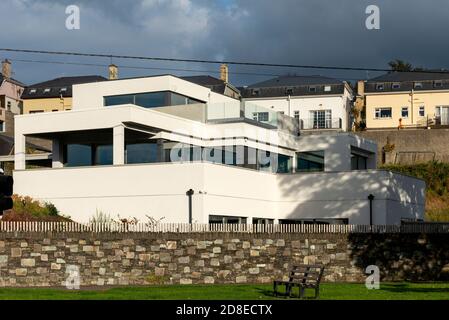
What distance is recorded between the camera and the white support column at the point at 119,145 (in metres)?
43.5

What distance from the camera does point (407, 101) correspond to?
85.5 m

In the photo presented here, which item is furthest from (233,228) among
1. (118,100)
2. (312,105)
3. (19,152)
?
(312,105)

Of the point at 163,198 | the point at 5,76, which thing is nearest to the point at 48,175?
the point at 163,198

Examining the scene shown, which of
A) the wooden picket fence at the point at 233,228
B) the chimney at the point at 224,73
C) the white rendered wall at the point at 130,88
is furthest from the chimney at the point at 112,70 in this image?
the wooden picket fence at the point at 233,228

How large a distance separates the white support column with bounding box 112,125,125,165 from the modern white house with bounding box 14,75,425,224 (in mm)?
50

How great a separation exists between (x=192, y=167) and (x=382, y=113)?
48464 millimetres

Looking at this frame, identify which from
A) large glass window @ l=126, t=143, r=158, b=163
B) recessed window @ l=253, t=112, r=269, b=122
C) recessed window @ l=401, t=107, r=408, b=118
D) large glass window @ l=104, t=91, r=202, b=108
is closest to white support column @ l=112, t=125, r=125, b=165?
large glass window @ l=126, t=143, r=158, b=163

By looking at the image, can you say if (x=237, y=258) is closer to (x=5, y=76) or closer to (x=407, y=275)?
(x=407, y=275)

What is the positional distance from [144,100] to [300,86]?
4095cm

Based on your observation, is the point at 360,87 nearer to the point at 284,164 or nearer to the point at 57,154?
the point at 284,164

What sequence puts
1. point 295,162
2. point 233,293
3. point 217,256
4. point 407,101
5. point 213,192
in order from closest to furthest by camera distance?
point 233,293, point 217,256, point 213,192, point 295,162, point 407,101

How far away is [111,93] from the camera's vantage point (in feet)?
166

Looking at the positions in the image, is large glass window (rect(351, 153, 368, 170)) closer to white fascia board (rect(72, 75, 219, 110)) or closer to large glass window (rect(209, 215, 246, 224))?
white fascia board (rect(72, 75, 219, 110))

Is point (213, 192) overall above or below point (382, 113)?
below
